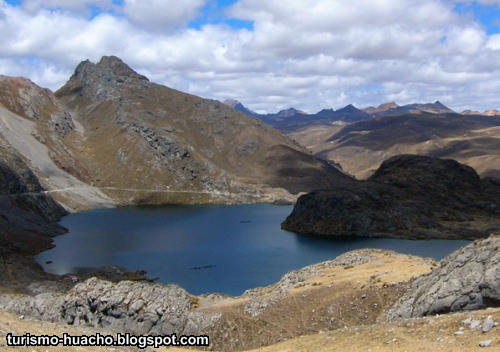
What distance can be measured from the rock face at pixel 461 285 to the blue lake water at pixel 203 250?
58.1 meters

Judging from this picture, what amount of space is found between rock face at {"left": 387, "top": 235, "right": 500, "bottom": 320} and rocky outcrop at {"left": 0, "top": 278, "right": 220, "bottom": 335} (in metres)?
22.6

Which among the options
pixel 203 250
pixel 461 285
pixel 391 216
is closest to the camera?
pixel 461 285

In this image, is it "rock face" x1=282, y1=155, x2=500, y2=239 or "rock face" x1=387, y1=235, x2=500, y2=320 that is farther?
"rock face" x1=282, y1=155, x2=500, y2=239

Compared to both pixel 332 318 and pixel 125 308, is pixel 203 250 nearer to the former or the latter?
pixel 125 308

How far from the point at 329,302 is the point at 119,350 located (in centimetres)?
2698

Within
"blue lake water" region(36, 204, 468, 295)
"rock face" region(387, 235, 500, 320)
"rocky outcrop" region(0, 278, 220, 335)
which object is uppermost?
"rock face" region(387, 235, 500, 320)

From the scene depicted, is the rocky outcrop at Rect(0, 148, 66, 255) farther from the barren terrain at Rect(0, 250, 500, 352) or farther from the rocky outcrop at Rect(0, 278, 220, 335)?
the barren terrain at Rect(0, 250, 500, 352)

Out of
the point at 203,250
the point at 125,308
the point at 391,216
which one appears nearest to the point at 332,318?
the point at 125,308

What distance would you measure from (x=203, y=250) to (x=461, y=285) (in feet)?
362

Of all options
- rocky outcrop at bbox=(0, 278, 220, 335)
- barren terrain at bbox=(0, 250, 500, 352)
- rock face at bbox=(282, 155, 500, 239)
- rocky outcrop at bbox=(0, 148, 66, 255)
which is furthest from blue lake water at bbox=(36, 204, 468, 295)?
barren terrain at bbox=(0, 250, 500, 352)

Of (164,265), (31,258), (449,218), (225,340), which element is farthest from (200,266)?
(449,218)

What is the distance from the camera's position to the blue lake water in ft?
367

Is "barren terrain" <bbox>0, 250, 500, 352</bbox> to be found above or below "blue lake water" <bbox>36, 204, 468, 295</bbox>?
above

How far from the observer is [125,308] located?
193 feet
